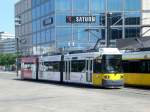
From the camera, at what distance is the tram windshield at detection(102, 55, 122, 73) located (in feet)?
124

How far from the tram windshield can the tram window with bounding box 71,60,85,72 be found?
2989mm

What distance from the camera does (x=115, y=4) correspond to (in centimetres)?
9250

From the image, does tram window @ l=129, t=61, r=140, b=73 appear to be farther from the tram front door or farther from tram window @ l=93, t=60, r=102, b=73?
the tram front door

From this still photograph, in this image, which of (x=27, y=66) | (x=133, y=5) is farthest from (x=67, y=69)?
(x=133, y=5)

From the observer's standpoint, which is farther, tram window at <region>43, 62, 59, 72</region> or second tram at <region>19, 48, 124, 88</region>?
tram window at <region>43, 62, 59, 72</region>

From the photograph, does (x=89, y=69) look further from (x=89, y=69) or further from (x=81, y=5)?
(x=81, y=5)

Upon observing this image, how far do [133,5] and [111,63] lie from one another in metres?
55.5

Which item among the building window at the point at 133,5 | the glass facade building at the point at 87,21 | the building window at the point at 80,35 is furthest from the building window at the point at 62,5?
the building window at the point at 133,5

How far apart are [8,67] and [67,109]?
387 feet

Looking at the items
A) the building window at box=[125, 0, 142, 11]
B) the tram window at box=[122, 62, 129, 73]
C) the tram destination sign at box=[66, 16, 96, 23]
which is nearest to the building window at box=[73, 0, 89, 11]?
the tram destination sign at box=[66, 16, 96, 23]

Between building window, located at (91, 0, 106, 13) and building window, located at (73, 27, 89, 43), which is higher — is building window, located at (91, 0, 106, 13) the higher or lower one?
the higher one

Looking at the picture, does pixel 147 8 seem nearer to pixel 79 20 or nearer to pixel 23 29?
pixel 79 20

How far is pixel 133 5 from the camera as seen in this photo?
3632 inches

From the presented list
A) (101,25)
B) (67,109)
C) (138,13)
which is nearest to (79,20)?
(101,25)
